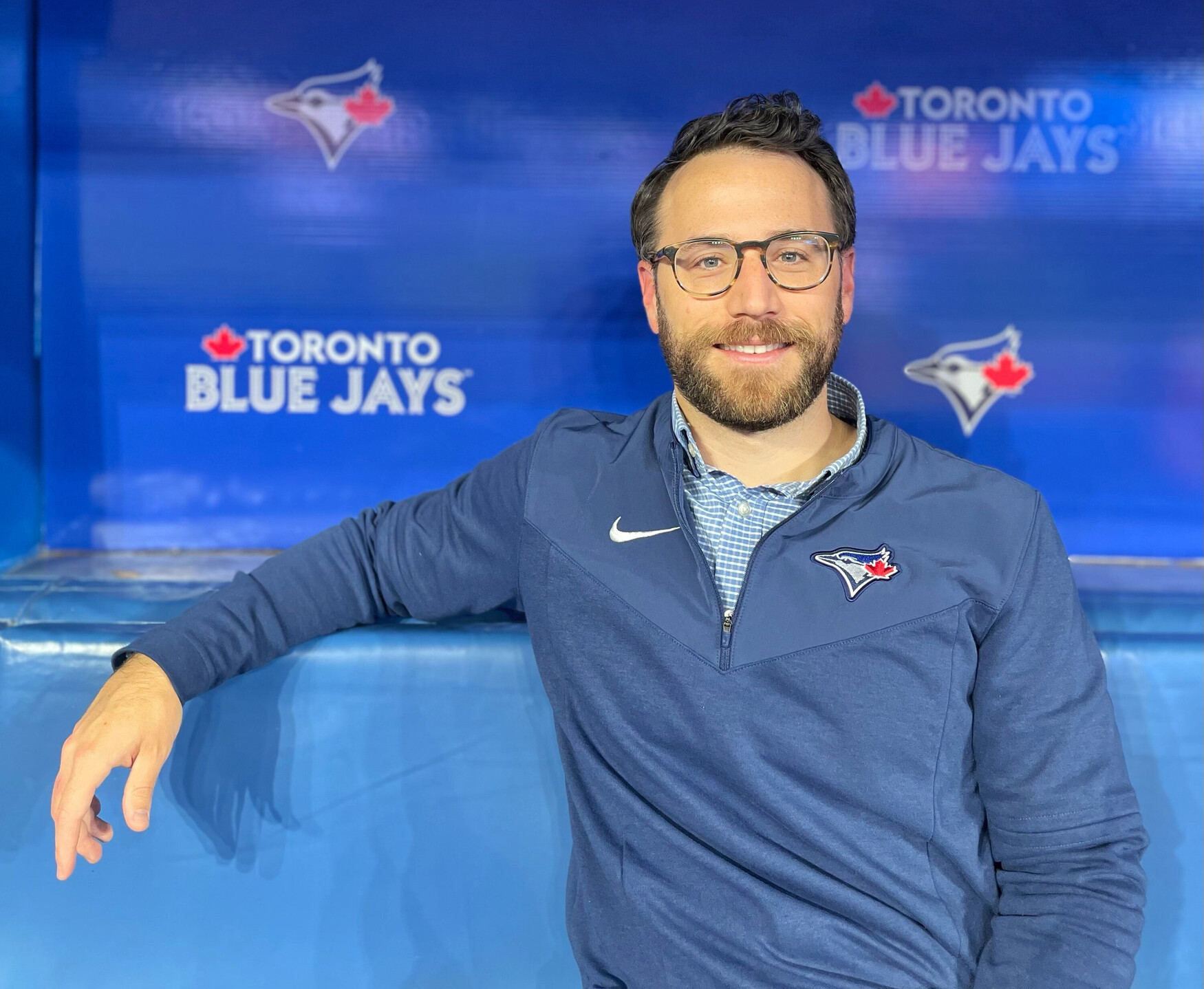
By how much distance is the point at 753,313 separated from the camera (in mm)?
1054

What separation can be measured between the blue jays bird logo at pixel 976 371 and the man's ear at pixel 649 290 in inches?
24.5

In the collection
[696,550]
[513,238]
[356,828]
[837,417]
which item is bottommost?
[356,828]

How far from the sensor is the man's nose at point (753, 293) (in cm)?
105

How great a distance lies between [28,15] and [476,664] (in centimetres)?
123

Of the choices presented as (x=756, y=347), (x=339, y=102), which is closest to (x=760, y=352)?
(x=756, y=347)

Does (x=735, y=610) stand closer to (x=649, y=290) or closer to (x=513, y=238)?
(x=649, y=290)

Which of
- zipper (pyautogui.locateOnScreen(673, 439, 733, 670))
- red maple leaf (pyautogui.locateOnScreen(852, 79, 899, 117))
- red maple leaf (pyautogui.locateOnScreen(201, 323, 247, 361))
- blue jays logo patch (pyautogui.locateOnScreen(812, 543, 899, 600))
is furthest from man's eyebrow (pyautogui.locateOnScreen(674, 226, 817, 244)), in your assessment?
red maple leaf (pyautogui.locateOnScreen(201, 323, 247, 361))

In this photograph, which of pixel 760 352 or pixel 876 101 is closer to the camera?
pixel 760 352

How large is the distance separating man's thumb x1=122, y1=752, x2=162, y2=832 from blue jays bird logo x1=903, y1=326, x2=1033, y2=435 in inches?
48.4

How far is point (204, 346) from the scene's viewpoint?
1627mm

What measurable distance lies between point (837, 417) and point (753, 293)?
0.74ft

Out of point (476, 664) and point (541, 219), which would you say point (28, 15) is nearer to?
point (541, 219)

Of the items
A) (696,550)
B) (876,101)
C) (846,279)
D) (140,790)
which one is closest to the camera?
(140,790)

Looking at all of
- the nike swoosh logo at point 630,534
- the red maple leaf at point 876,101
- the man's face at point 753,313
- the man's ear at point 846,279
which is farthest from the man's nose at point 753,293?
the red maple leaf at point 876,101
